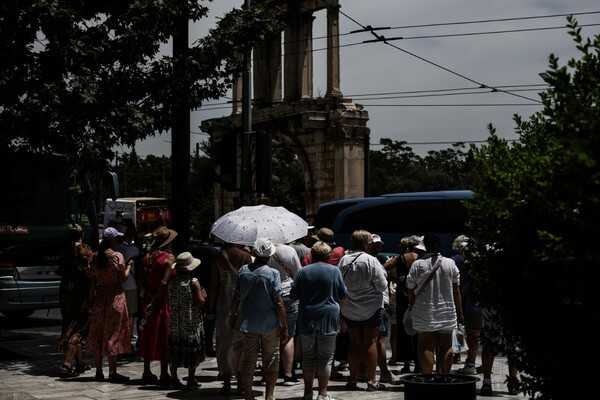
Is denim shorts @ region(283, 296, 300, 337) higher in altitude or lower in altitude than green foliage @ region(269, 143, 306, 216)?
lower

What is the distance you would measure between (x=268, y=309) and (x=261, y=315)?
9cm

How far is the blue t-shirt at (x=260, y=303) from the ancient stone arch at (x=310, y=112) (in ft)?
101

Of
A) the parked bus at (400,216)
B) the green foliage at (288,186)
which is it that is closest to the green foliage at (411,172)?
the green foliage at (288,186)

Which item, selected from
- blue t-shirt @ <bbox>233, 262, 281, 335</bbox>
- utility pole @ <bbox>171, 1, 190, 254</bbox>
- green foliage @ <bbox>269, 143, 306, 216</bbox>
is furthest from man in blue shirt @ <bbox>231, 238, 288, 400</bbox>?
green foliage @ <bbox>269, 143, 306, 216</bbox>

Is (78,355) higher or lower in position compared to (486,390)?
higher

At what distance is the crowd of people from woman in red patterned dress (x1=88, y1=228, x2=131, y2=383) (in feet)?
0.04

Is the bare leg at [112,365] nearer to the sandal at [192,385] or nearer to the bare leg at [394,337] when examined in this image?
the sandal at [192,385]

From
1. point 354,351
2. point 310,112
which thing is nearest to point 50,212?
point 354,351

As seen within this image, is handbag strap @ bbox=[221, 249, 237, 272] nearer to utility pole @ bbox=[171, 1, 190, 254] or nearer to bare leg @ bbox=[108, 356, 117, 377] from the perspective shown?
bare leg @ bbox=[108, 356, 117, 377]

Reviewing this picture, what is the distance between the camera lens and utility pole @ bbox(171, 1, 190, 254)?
44.3 feet

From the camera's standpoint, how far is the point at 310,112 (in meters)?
43.8

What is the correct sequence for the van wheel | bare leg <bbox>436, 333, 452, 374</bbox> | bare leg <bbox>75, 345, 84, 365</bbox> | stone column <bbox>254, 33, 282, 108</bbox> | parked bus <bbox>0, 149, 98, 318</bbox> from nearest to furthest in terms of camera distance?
bare leg <bbox>436, 333, 452, 374</bbox>
bare leg <bbox>75, 345, 84, 365</bbox>
parked bus <bbox>0, 149, 98, 318</bbox>
the van wheel
stone column <bbox>254, 33, 282, 108</bbox>

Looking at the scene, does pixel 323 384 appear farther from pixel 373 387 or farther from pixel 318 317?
pixel 373 387

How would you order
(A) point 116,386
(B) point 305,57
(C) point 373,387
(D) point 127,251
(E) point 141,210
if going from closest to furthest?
(C) point 373,387 → (A) point 116,386 → (D) point 127,251 → (B) point 305,57 → (E) point 141,210
